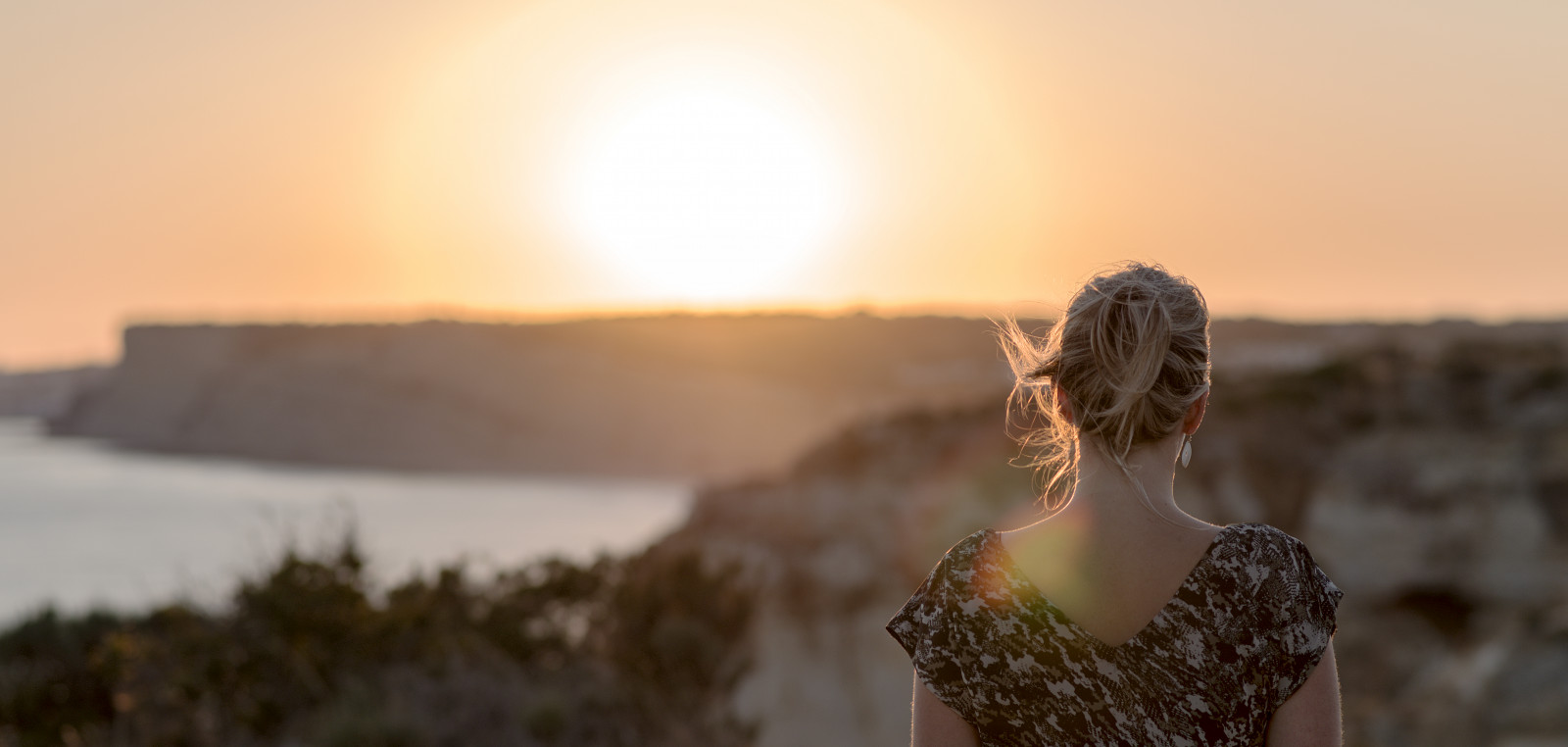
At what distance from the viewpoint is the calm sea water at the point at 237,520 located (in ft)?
36.5

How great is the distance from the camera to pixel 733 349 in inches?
4247

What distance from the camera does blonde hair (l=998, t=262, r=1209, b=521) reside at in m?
1.79

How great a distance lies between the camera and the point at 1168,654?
5.95 feet

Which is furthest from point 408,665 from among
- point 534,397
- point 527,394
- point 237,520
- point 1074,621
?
point 527,394

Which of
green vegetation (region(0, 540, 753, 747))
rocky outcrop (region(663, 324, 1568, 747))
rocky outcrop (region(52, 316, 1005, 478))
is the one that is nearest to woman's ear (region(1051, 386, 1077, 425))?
green vegetation (region(0, 540, 753, 747))

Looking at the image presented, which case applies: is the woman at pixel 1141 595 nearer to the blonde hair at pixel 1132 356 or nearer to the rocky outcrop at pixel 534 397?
the blonde hair at pixel 1132 356

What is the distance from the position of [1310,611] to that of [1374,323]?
58876mm

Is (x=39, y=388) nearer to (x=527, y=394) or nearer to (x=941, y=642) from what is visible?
(x=527, y=394)

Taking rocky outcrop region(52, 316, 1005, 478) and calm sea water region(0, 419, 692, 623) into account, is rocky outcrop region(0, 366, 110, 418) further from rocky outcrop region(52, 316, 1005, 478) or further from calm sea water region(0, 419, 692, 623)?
calm sea water region(0, 419, 692, 623)

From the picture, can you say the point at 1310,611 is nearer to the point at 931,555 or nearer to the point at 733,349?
the point at 931,555

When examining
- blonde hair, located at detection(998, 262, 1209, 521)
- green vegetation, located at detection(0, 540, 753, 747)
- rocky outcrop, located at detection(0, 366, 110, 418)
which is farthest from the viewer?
rocky outcrop, located at detection(0, 366, 110, 418)

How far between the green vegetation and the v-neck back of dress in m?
6.35

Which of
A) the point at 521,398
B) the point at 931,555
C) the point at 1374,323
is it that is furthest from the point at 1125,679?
the point at 521,398

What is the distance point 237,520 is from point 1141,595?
6001 centimetres
